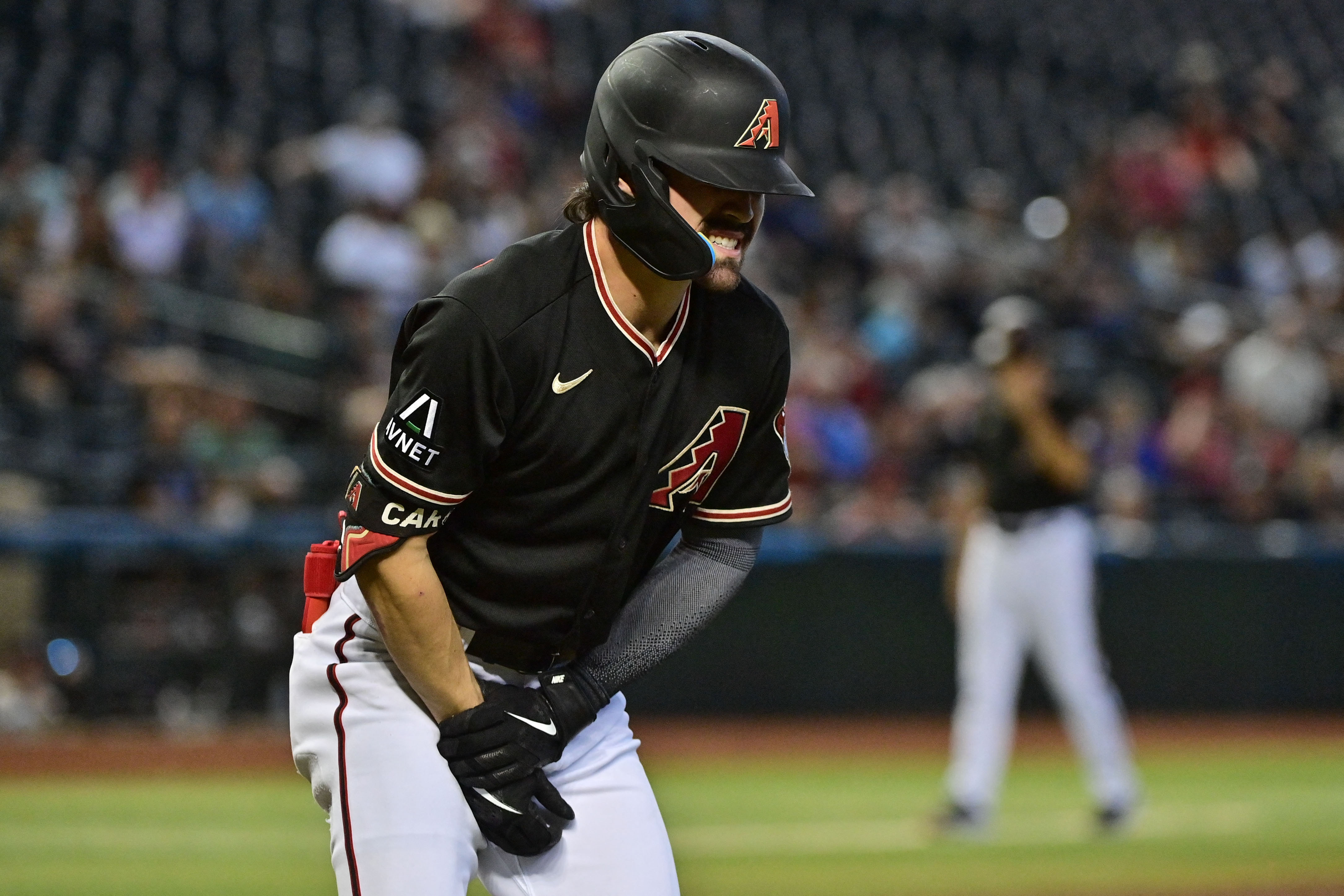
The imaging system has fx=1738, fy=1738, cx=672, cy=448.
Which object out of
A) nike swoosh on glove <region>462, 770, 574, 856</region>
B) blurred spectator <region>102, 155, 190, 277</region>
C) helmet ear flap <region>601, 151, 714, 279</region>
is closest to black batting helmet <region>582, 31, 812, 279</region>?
helmet ear flap <region>601, 151, 714, 279</region>

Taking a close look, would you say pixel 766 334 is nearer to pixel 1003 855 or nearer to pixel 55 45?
pixel 1003 855

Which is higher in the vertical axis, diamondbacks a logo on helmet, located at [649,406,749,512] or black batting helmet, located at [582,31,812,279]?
black batting helmet, located at [582,31,812,279]

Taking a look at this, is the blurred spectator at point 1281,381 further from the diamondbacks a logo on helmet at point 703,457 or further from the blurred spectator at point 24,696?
the diamondbacks a logo on helmet at point 703,457

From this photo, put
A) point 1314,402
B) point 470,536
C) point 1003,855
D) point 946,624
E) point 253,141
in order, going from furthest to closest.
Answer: point 1314,402 < point 253,141 < point 946,624 < point 1003,855 < point 470,536

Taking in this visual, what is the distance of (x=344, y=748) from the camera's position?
3041mm

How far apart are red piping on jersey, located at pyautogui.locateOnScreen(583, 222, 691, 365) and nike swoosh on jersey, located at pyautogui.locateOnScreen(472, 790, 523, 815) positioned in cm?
81

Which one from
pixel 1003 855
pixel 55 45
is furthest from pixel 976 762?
pixel 55 45

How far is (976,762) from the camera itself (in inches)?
324

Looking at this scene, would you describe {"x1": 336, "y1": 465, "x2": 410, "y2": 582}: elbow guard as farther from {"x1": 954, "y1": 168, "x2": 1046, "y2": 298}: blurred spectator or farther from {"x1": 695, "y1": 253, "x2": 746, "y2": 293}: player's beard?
{"x1": 954, "y1": 168, "x2": 1046, "y2": 298}: blurred spectator

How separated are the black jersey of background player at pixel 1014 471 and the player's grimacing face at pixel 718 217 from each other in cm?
543

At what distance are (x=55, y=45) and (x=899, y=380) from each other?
7.25 m

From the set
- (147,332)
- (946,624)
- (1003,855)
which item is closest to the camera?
(1003,855)

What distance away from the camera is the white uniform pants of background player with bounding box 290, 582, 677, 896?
2.94 m

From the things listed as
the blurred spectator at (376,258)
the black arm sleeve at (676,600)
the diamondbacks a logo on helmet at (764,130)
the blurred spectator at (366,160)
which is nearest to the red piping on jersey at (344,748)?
the black arm sleeve at (676,600)
